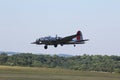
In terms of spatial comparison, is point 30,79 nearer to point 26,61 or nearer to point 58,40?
point 58,40

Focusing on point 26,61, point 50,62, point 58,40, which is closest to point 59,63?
point 50,62

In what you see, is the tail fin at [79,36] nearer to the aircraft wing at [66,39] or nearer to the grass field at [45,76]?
the aircraft wing at [66,39]

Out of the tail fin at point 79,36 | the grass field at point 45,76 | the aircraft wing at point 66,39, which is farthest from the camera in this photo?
the grass field at point 45,76

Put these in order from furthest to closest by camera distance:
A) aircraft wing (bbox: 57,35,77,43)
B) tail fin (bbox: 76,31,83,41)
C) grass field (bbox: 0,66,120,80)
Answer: grass field (bbox: 0,66,120,80) → aircraft wing (bbox: 57,35,77,43) → tail fin (bbox: 76,31,83,41)

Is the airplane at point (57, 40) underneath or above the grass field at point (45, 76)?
above

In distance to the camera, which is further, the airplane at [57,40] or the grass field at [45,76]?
the grass field at [45,76]

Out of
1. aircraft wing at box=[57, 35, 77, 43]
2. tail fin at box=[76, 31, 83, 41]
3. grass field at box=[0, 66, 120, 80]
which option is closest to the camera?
tail fin at box=[76, 31, 83, 41]

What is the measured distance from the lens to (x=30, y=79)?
3440 inches

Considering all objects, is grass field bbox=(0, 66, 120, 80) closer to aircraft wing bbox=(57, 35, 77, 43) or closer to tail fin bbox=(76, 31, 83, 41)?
aircraft wing bbox=(57, 35, 77, 43)

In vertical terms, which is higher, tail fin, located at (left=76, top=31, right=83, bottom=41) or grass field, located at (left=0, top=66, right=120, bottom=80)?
tail fin, located at (left=76, top=31, right=83, bottom=41)

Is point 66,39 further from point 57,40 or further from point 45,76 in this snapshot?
point 45,76

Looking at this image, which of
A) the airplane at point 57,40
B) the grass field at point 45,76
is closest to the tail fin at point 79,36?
the airplane at point 57,40

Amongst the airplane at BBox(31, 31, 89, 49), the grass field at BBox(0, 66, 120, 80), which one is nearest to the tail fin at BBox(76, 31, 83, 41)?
the airplane at BBox(31, 31, 89, 49)

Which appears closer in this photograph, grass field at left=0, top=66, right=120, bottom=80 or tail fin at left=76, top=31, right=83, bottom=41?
tail fin at left=76, top=31, right=83, bottom=41
